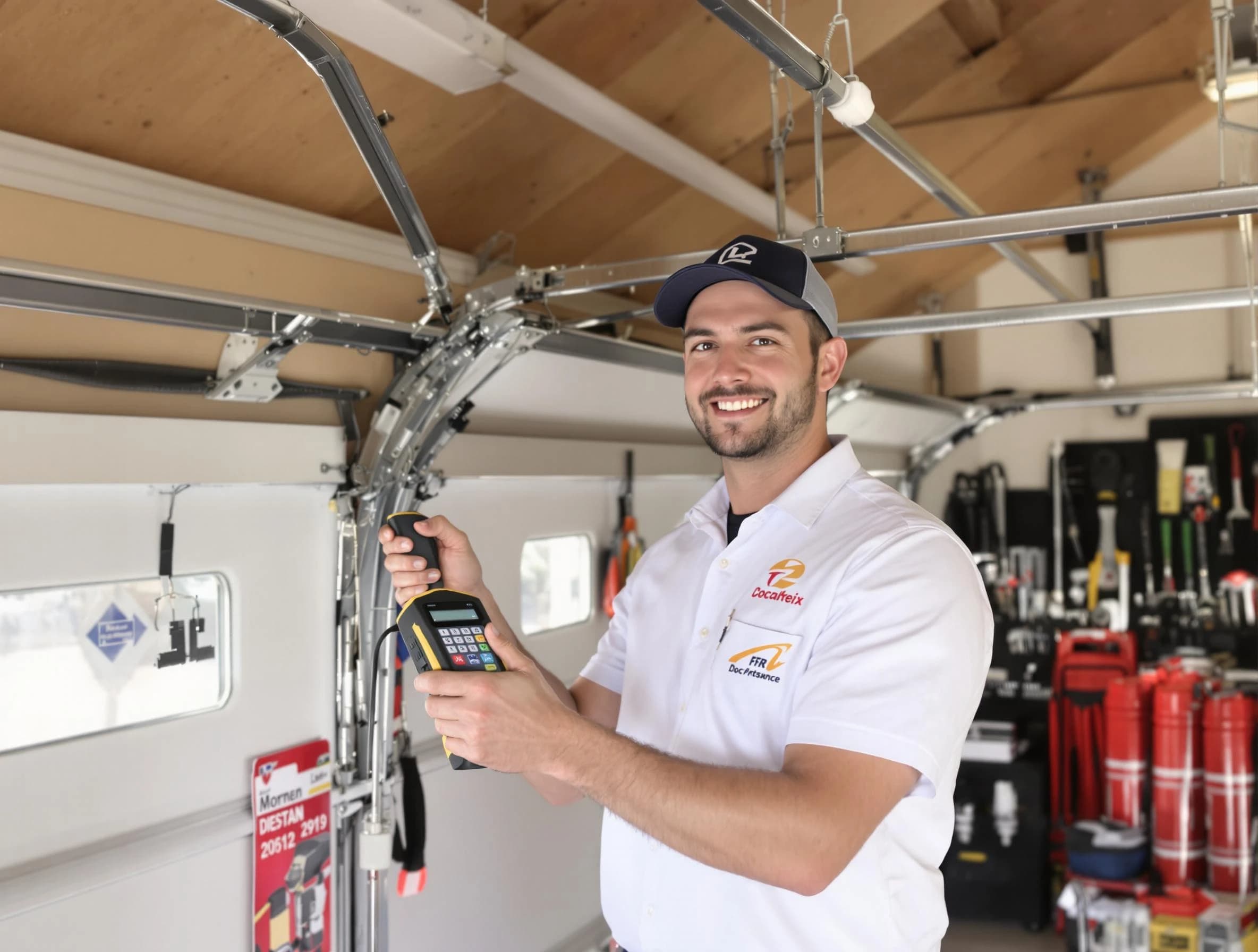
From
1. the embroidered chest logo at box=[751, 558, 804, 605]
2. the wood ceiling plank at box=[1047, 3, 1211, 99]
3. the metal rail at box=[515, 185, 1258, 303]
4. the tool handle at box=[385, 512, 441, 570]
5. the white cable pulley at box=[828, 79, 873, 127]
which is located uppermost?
the wood ceiling plank at box=[1047, 3, 1211, 99]

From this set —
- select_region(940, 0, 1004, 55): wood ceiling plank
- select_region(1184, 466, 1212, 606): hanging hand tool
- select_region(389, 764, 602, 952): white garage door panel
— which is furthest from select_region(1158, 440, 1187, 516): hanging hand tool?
select_region(389, 764, 602, 952): white garage door panel

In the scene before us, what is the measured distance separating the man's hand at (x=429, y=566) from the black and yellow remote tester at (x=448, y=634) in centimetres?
13

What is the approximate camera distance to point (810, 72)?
5.79 ft

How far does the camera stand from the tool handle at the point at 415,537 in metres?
1.76

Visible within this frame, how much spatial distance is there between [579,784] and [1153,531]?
533cm

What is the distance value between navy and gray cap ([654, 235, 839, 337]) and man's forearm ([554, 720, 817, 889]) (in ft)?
2.71

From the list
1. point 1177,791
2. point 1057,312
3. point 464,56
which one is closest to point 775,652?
point 464,56

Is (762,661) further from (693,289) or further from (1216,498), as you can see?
(1216,498)

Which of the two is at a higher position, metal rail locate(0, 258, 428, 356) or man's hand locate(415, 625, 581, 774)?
metal rail locate(0, 258, 428, 356)

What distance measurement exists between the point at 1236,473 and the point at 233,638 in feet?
16.5

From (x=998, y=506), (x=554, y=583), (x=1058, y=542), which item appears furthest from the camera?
(x=998, y=506)

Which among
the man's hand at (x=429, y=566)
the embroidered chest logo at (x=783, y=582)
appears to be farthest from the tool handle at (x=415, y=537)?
the embroidered chest logo at (x=783, y=582)

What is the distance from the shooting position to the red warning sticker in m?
2.67

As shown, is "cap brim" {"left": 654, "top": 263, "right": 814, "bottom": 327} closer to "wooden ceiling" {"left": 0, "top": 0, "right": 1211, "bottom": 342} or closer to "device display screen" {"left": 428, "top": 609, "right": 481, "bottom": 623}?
"device display screen" {"left": 428, "top": 609, "right": 481, "bottom": 623}
